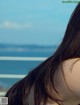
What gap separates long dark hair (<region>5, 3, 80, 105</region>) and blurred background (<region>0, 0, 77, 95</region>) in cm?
63

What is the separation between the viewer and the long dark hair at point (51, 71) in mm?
1013

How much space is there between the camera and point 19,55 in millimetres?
1771

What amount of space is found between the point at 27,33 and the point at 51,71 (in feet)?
2.53

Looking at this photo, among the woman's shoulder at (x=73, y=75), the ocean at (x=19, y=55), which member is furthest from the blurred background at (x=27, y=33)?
the woman's shoulder at (x=73, y=75)

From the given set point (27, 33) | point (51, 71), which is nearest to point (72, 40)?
point (51, 71)

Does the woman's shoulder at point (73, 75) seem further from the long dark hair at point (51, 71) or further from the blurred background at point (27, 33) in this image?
the blurred background at point (27, 33)

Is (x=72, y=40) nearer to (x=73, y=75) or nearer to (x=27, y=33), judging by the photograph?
(x=73, y=75)

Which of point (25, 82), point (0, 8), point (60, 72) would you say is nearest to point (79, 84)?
point (60, 72)

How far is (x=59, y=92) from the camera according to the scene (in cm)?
101

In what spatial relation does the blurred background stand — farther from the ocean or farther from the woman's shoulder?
the woman's shoulder

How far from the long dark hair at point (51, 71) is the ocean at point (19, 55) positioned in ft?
2.04

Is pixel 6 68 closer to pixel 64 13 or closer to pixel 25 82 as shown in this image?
pixel 64 13

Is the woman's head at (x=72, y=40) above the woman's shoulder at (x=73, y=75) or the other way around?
above

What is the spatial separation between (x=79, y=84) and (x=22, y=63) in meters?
0.82
